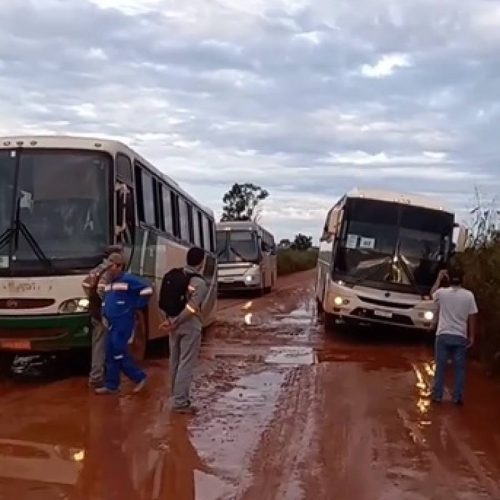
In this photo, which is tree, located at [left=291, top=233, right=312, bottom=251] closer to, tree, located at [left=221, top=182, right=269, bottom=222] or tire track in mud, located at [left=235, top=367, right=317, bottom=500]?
tree, located at [left=221, top=182, right=269, bottom=222]

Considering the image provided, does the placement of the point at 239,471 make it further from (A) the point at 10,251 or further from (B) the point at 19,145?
(B) the point at 19,145

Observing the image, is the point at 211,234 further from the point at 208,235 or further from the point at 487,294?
the point at 487,294

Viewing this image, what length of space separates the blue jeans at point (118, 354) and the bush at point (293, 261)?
174ft

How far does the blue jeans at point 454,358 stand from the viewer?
39.9 feet

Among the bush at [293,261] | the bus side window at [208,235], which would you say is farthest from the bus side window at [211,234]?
the bush at [293,261]

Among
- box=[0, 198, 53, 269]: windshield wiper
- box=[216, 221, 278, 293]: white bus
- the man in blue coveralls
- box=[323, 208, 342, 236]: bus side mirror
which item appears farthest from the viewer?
box=[216, 221, 278, 293]: white bus

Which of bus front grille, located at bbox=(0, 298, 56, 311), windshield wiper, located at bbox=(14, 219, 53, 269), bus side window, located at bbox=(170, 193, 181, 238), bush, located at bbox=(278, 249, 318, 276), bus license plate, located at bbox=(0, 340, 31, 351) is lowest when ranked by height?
bush, located at bbox=(278, 249, 318, 276)

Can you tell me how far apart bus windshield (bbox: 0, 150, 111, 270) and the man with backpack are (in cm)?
238

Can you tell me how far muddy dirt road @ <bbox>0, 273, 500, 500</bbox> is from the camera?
7941 mm

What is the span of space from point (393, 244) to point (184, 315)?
9210mm

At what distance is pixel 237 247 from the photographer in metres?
35.2

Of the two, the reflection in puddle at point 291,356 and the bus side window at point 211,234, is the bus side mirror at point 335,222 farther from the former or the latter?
the bus side window at point 211,234

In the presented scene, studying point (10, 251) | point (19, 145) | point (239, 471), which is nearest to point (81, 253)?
point (10, 251)

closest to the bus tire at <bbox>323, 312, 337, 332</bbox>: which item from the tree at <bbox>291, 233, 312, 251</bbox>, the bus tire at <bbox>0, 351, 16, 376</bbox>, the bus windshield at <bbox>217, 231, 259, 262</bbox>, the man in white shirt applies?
the bus tire at <bbox>0, 351, 16, 376</bbox>
